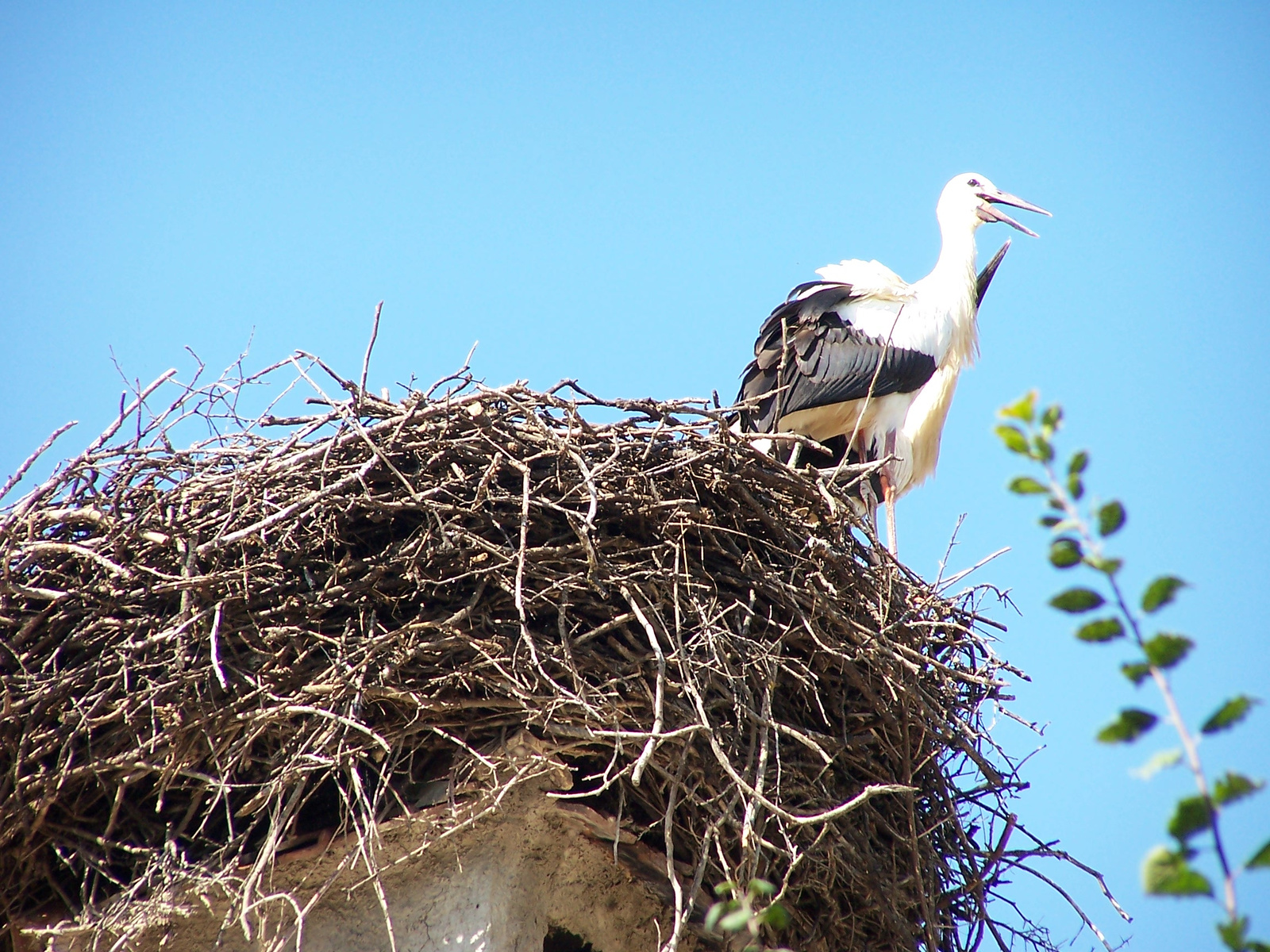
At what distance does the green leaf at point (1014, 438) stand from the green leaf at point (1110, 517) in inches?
3.9

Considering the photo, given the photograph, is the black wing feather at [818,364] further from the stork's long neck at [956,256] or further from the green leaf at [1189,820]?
the green leaf at [1189,820]

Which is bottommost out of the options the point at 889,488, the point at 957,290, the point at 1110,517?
the point at 1110,517

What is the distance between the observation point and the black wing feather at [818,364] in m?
5.77

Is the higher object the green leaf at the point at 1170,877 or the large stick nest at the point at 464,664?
the large stick nest at the point at 464,664

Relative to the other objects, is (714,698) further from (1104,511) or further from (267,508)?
(1104,511)

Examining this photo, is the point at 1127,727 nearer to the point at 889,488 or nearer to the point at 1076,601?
the point at 1076,601

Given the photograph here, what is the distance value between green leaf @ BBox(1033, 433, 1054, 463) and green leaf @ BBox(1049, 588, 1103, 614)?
134mm

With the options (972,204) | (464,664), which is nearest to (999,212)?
(972,204)

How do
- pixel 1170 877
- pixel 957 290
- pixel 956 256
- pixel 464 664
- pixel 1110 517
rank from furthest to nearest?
pixel 956 256
pixel 957 290
pixel 464 664
pixel 1110 517
pixel 1170 877

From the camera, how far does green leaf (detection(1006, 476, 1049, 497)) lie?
1307 mm

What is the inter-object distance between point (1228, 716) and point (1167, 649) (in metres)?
0.08

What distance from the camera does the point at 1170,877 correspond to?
3.75ft

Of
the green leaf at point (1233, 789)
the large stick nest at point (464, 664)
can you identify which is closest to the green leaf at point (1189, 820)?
the green leaf at point (1233, 789)

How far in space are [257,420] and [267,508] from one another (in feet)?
1.48
